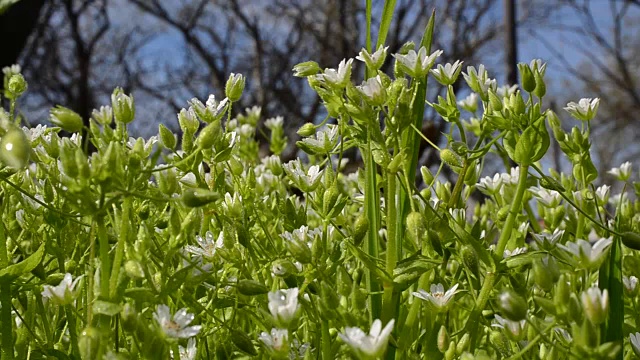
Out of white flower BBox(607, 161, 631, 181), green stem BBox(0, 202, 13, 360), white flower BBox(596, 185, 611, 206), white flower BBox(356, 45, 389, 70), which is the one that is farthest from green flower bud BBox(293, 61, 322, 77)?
white flower BBox(607, 161, 631, 181)

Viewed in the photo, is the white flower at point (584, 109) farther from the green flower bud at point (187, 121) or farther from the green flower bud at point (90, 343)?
the green flower bud at point (90, 343)

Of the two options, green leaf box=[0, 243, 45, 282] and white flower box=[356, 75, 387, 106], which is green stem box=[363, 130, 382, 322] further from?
green leaf box=[0, 243, 45, 282]

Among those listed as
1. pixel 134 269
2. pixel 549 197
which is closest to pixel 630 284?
pixel 549 197

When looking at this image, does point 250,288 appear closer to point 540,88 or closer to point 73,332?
point 73,332

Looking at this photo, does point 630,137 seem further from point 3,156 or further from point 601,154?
point 3,156

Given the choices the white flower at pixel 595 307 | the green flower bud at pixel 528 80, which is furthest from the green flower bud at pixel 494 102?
the white flower at pixel 595 307

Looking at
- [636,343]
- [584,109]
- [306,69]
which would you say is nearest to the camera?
[636,343]
